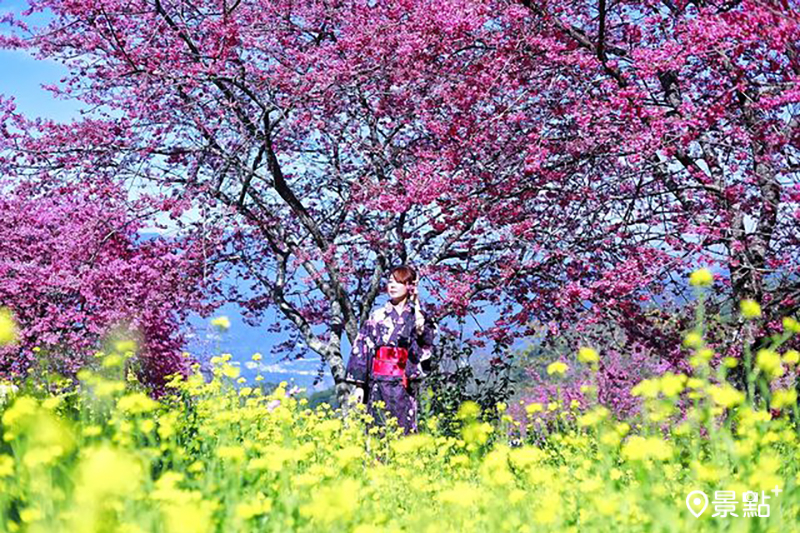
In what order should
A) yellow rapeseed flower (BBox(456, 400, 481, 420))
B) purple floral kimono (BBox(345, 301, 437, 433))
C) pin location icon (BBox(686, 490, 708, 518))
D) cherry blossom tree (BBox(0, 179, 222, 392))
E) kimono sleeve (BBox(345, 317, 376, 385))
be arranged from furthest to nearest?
cherry blossom tree (BBox(0, 179, 222, 392)), kimono sleeve (BBox(345, 317, 376, 385)), purple floral kimono (BBox(345, 301, 437, 433)), yellow rapeseed flower (BBox(456, 400, 481, 420)), pin location icon (BBox(686, 490, 708, 518))

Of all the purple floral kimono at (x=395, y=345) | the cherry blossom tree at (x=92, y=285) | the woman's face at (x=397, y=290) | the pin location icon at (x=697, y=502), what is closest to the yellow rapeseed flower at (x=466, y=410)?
the pin location icon at (x=697, y=502)

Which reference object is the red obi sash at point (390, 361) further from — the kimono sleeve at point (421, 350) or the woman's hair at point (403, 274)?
the woman's hair at point (403, 274)

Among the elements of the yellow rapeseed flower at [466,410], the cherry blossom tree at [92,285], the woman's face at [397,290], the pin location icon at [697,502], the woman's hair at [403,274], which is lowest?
the pin location icon at [697,502]

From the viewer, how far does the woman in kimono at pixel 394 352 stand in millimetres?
6289

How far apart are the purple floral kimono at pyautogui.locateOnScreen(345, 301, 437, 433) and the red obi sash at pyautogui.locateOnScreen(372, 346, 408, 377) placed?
0.11ft

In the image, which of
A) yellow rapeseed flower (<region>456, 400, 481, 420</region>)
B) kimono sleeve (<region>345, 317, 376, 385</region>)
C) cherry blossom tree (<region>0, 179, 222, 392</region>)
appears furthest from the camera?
cherry blossom tree (<region>0, 179, 222, 392</region>)

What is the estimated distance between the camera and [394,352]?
634 cm

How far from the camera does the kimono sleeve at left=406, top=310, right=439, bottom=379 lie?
644 centimetres

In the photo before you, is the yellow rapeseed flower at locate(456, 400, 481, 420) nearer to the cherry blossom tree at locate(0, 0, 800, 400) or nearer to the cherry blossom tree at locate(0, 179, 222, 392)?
the cherry blossom tree at locate(0, 0, 800, 400)

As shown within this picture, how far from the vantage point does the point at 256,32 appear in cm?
889

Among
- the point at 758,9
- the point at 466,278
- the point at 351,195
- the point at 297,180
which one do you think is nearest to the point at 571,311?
the point at 466,278

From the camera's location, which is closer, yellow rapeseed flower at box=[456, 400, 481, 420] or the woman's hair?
yellow rapeseed flower at box=[456, 400, 481, 420]

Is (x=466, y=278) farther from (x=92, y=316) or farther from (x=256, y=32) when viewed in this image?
(x=92, y=316)

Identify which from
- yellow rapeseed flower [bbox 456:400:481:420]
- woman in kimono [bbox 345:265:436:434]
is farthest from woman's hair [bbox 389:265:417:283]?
yellow rapeseed flower [bbox 456:400:481:420]
